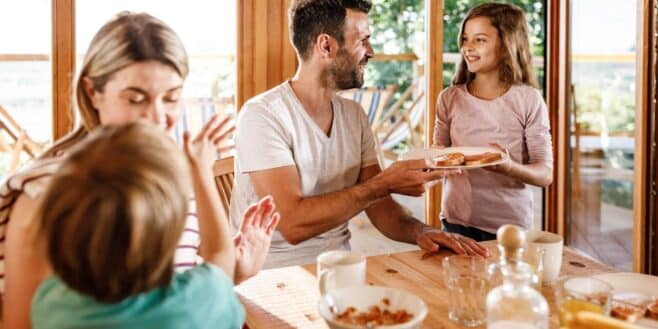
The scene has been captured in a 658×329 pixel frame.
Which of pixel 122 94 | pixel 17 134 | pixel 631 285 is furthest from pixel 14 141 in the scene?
pixel 631 285

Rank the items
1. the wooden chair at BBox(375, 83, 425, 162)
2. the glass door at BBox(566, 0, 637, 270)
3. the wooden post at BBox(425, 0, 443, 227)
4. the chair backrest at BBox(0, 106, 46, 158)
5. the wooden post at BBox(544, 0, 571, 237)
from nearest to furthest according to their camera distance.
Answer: the chair backrest at BBox(0, 106, 46, 158) < the glass door at BBox(566, 0, 637, 270) < the wooden post at BBox(425, 0, 443, 227) < the wooden post at BBox(544, 0, 571, 237) < the wooden chair at BBox(375, 83, 425, 162)

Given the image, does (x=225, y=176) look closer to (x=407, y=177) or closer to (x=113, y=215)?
(x=407, y=177)

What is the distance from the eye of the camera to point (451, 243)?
5.34 ft

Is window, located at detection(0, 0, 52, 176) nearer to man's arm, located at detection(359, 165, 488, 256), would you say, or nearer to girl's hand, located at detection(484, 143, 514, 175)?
man's arm, located at detection(359, 165, 488, 256)

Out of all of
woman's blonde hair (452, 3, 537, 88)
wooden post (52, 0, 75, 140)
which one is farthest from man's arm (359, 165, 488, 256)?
wooden post (52, 0, 75, 140)

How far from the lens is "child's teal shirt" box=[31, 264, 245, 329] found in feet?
2.64

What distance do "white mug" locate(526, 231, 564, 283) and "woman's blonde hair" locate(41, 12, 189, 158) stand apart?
805 mm

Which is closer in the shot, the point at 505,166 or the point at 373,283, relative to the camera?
the point at 373,283

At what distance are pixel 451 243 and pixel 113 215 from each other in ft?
3.46

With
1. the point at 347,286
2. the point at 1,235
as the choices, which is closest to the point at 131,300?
the point at 1,235

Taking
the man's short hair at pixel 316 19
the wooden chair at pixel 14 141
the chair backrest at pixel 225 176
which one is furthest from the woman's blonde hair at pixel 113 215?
the wooden chair at pixel 14 141

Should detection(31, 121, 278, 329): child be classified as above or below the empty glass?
above

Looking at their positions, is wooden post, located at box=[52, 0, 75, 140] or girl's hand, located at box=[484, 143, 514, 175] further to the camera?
wooden post, located at box=[52, 0, 75, 140]

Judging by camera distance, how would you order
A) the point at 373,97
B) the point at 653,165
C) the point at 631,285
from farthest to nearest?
the point at 373,97
the point at 653,165
the point at 631,285
